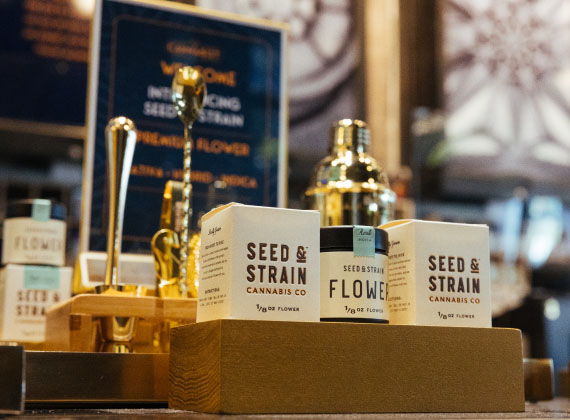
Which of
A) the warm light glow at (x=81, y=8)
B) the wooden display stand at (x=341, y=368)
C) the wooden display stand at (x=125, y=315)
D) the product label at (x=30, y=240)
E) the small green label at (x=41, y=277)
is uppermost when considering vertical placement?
the warm light glow at (x=81, y=8)

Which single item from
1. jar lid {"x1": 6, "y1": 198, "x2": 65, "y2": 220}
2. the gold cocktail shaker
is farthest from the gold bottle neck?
jar lid {"x1": 6, "y1": 198, "x2": 65, "y2": 220}

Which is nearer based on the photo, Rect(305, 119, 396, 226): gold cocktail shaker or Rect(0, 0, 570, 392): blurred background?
Rect(305, 119, 396, 226): gold cocktail shaker

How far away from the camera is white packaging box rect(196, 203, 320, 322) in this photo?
80 centimetres

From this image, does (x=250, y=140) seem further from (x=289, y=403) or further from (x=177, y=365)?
(x=289, y=403)

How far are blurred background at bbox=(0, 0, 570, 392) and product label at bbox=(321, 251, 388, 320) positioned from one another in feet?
5.91

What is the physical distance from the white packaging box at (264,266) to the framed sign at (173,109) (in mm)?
455

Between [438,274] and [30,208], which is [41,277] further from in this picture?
[438,274]

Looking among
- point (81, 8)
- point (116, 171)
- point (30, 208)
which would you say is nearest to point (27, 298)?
point (30, 208)

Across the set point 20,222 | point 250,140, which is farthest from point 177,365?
point 250,140

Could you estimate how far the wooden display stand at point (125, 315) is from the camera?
967mm

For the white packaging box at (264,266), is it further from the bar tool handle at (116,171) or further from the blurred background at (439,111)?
the blurred background at (439,111)

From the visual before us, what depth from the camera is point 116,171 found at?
1061mm

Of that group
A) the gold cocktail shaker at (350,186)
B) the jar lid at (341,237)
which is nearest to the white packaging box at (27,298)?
the gold cocktail shaker at (350,186)

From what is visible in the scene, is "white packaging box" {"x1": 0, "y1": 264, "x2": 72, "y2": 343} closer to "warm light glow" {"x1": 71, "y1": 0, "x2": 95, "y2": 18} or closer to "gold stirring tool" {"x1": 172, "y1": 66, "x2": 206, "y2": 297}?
"gold stirring tool" {"x1": 172, "y1": 66, "x2": 206, "y2": 297}
